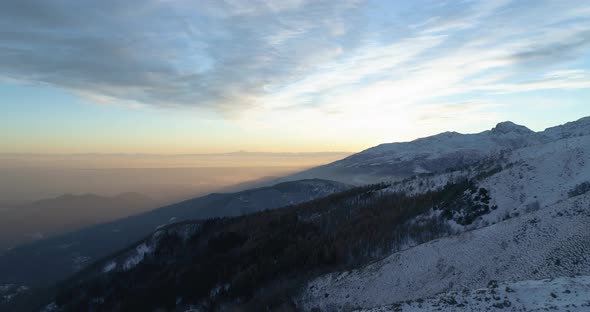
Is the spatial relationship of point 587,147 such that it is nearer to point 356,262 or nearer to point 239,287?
point 356,262

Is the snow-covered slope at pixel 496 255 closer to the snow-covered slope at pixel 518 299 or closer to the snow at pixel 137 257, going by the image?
the snow-covered slope at pixel 518 299

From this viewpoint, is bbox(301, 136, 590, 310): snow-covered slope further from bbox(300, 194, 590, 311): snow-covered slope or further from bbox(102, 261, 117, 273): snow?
bbox(102, 261, 117, 273): snow

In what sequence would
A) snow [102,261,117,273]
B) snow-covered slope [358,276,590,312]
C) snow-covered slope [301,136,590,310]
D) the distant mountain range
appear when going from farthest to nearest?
snow [102,261,117,273]
snow-covered slope [301,136,590,310]
the distant mountain range
snow-covered slope [358,276,590,312]

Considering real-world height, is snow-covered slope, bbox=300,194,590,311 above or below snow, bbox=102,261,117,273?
above

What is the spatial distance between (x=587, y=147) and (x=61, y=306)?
162756 millimetres

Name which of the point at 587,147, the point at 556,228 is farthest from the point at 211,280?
the point at 587,147

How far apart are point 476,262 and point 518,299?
12493 millimetres

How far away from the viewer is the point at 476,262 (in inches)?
1357

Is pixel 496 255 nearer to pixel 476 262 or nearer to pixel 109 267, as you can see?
pixel 476 262

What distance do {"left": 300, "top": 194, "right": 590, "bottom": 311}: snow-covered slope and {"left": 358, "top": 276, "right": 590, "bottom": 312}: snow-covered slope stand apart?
5607 millimetres

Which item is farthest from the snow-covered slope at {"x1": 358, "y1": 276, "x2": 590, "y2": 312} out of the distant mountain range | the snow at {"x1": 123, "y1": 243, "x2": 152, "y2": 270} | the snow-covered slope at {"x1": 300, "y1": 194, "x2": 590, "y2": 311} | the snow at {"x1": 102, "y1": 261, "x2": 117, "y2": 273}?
the snow at {"x1": 102, "y1": 261, "x2": 117, "y2": 273}

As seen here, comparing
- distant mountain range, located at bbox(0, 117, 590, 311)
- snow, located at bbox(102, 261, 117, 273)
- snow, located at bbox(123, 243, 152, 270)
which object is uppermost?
distant mountain range, located at bbox(0, 117, 590, 311)

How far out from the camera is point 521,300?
73.1ft

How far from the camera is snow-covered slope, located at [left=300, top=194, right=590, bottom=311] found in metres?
30.2
